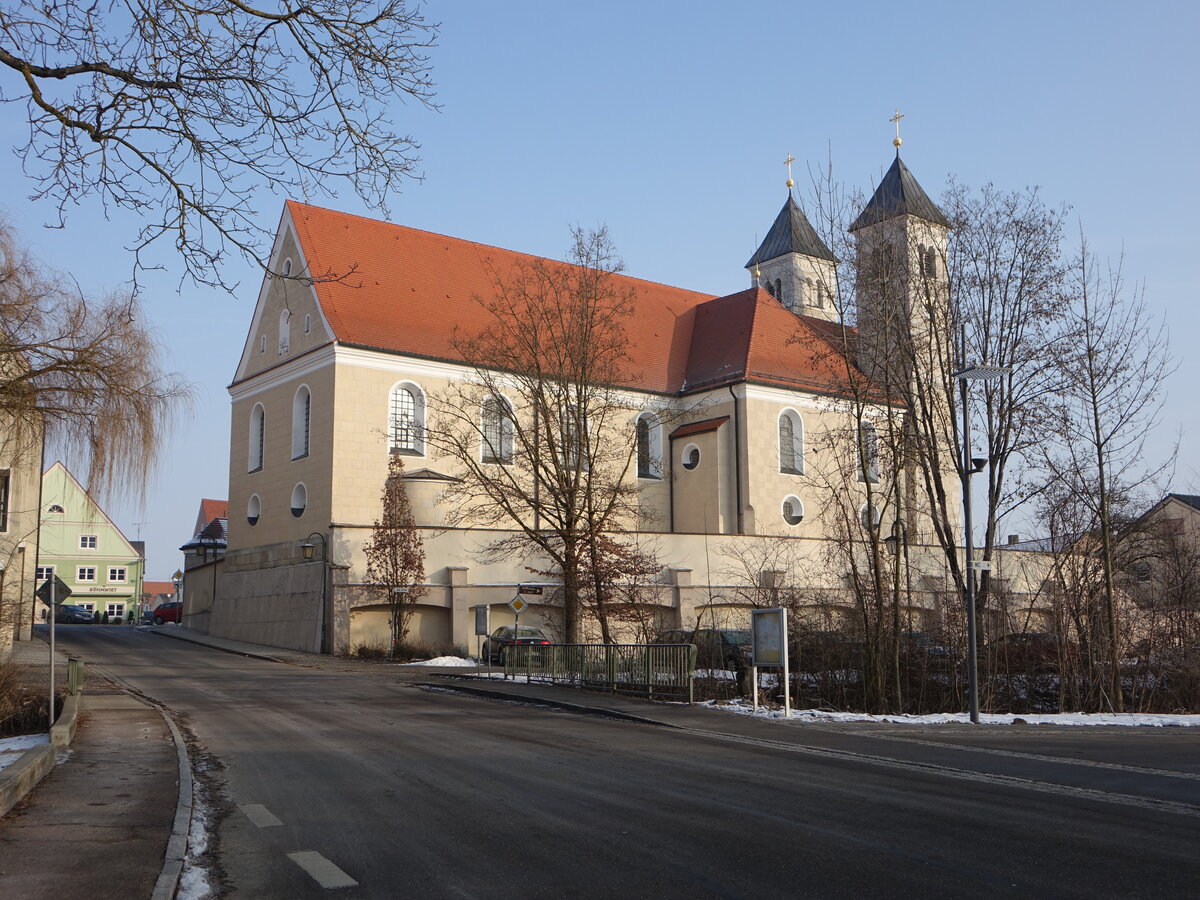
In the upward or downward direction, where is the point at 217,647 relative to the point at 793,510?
downward

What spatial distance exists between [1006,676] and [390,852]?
63.7 feet

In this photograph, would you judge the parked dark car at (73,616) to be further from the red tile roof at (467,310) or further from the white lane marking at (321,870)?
the white lane marking at (321,870)

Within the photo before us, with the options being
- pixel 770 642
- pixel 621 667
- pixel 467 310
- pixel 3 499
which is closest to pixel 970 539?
pixel 770 642

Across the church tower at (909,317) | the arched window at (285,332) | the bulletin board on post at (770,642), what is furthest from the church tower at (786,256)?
the bulletin board on post at (770,642)

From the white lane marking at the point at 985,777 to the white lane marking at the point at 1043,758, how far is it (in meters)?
1.51

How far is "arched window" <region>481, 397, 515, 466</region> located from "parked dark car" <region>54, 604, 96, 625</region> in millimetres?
31760

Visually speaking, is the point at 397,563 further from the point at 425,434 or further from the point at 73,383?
the point at 73,383

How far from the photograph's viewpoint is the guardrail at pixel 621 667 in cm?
2083

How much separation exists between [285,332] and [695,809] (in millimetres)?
37592

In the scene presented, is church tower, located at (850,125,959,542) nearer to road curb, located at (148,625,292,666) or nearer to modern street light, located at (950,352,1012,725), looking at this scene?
modern street light, located at (950,352,1012,725)

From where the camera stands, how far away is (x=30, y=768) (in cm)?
1045

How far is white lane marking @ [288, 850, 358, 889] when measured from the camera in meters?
6.76

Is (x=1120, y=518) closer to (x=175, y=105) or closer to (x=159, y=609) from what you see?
(x=175, y=105)

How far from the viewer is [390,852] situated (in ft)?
25.0
